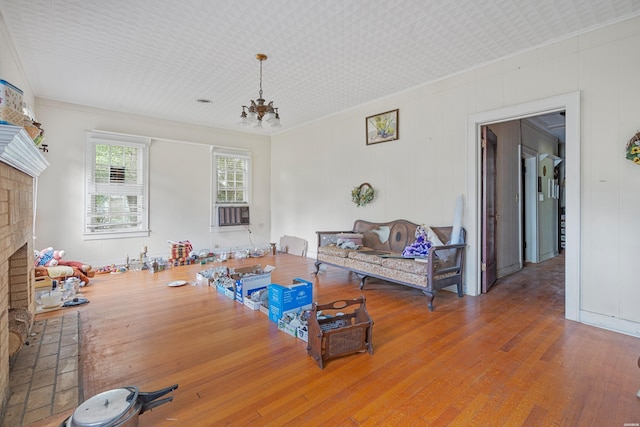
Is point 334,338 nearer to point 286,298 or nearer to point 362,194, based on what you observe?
point 286,298

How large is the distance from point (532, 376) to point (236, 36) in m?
3.99

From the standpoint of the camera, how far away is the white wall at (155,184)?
205 inches

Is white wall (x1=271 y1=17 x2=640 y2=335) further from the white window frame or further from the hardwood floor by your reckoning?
the white window frame

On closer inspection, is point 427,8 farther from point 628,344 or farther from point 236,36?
point 628,344

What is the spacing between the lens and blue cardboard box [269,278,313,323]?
3.02 m

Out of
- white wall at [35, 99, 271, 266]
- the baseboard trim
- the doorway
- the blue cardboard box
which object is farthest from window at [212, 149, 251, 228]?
the baseboard trim

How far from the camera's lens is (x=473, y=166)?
3.92m

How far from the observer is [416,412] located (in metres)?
1.74

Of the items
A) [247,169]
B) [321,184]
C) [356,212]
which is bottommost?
[356,212]

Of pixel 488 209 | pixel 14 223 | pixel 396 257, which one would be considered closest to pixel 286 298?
pixel 396 257

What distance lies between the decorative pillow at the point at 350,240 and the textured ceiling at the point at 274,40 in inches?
92.0

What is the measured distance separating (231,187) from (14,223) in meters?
5.17

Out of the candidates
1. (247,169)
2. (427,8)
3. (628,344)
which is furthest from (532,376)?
(247,169)

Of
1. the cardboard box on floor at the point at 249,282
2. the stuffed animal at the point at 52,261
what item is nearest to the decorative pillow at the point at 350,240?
the cardboard box on floor at the point at 249,282
